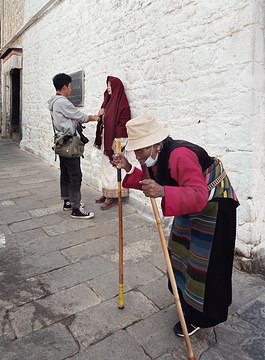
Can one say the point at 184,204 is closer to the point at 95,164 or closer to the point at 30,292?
the point at 30,292

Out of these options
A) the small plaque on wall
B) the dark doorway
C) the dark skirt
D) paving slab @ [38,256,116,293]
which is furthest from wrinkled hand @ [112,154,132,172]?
the dark doorway

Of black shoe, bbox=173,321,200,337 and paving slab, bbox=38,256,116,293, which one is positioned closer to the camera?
black shoe, bbox=173,321,200,337

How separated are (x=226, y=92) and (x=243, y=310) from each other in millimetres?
2111

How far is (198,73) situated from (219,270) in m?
2.40

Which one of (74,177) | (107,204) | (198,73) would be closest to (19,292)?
(74,177)

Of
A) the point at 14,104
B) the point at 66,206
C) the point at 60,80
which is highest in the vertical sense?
the point at 14,104

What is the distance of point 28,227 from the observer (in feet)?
13.5

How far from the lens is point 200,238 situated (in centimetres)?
193

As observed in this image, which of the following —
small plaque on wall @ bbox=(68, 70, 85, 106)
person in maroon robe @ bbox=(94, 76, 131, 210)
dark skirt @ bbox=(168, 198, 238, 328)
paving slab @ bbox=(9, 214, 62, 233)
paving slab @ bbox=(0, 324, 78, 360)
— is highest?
small plaque on wall @ bbox=(68, 70, 85, 106)

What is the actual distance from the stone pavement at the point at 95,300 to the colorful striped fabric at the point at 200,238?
0.40 metres

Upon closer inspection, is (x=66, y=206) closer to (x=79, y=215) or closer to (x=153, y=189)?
(x=79, y=215)

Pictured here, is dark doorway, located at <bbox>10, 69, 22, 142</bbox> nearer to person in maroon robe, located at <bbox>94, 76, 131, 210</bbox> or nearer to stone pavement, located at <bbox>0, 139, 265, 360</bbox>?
person in maroon robe, located at <bbox>94, 76, 131, 210</bbox>

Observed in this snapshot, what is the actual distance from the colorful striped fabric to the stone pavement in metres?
0.40

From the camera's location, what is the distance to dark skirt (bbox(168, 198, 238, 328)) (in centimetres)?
191
